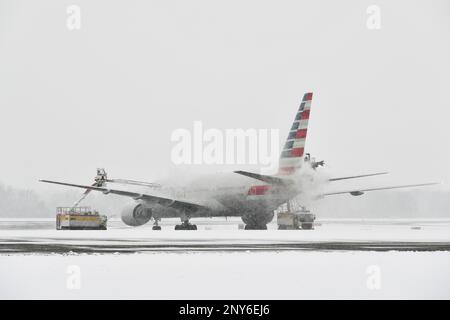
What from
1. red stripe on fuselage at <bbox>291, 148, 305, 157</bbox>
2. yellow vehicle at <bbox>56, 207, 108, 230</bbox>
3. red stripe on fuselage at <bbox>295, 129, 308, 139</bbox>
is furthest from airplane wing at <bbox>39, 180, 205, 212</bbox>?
red stripe on fuselage at <bbox>295, 129, 308, 139</bbox>

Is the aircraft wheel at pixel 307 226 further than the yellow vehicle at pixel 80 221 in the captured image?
No

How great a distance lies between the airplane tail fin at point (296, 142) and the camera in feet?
213

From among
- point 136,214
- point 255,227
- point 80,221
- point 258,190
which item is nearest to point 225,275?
point 258,190

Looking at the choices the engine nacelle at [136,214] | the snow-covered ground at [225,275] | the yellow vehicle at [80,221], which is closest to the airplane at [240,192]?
the engine nacelle at [136,214]

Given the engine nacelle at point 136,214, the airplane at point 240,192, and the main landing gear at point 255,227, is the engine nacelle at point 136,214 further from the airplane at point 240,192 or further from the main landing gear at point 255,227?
the main landing gear at point 255,227

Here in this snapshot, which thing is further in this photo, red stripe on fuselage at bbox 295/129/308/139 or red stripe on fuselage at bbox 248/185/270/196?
red stripe on fuselage at bbox 248/185/270/196

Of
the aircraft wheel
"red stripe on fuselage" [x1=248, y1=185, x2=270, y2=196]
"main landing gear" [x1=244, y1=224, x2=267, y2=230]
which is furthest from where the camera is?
"main landing gear" [x1=244, y1=224, x2=267, y2=230]

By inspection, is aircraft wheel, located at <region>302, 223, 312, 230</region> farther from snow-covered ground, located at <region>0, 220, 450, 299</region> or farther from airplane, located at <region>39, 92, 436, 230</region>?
snow-covered ground, located at <region>0, 220, 450, 299</region>

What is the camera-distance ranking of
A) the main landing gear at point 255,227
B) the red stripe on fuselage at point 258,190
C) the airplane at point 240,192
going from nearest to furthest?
1. the airplane at point 240,192
2. the red stripe on fuselage at point 258,190
3. the main landing gear at point 255,227

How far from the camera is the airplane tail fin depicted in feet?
213

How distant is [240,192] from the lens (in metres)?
69.8

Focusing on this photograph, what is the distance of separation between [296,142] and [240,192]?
7521 millimetres
